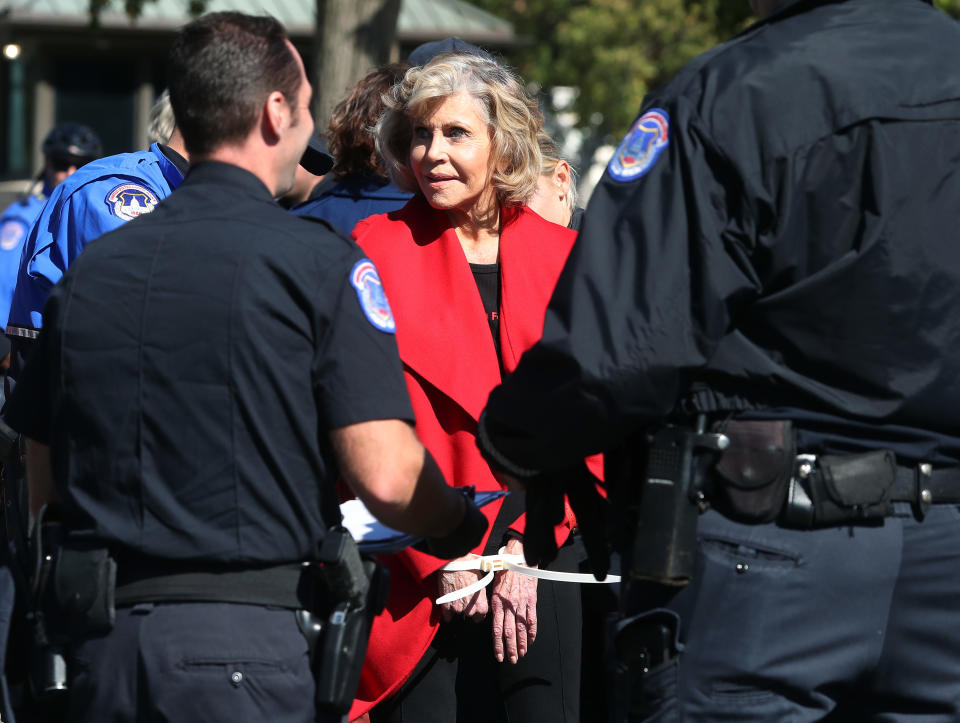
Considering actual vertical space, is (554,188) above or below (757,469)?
above

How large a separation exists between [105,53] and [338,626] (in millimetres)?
17250

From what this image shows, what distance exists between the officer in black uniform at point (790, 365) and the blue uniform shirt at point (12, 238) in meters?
3.14

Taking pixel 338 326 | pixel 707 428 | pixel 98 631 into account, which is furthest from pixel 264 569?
pixel 707 428

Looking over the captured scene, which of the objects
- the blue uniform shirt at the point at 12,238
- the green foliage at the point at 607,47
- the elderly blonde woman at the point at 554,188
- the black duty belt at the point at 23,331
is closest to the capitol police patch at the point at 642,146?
the elderly blonde woman at the point at 554,188

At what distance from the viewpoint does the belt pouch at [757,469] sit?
2.32 meters

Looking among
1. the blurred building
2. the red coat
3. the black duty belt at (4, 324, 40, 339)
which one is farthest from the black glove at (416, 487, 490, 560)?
the blurred building

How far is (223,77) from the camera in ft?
7.90

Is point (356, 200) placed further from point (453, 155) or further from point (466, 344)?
point (466, 344)

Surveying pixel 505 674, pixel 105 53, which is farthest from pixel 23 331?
pixel 105 53

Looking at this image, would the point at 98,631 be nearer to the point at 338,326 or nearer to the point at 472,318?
the point at 338,326

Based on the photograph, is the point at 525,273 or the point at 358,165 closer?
the point at 525,273

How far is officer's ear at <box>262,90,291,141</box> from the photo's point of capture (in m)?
2.44

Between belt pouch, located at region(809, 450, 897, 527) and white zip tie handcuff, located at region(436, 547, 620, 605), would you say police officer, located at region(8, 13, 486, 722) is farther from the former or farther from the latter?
white zip tie handcuff, located at region(436, 547, 620, 605)

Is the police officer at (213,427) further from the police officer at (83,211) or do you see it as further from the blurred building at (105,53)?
the blurred building at (105,53)
